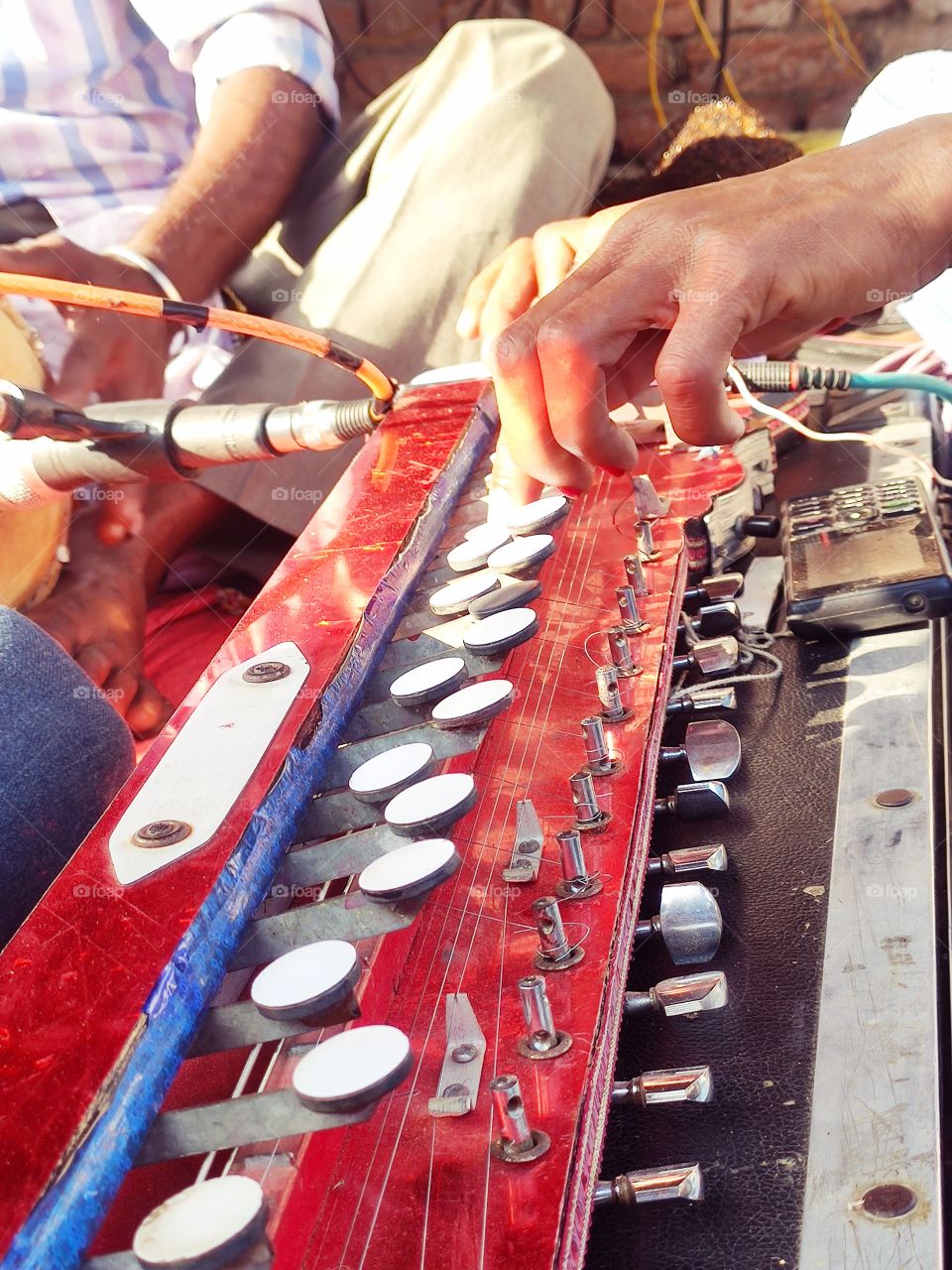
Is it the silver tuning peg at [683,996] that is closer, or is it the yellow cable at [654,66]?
the silver tuning peg at [683,996]

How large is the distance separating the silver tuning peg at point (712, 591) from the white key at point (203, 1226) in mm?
699

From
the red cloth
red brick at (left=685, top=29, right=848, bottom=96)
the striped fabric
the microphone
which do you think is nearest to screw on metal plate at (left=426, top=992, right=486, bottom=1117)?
the microphone

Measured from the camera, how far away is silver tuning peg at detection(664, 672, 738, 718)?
0.94 m

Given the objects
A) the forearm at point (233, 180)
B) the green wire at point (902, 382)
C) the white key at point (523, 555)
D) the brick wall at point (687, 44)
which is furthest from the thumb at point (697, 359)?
the brick wall at point (687, 44)

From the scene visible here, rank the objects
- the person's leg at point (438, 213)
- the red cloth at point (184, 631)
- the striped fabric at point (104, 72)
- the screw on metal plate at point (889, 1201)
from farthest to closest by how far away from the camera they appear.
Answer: the striped fabric at point (104, 72) → the person's leg at point (438, 213) → the red cloth at point (184, 631) → the screw on metal plate at point (889, 1201)

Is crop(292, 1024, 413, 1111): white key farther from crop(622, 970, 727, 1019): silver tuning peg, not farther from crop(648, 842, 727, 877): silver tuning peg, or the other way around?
crop(648, 842, 727, 877): silver tuning peg

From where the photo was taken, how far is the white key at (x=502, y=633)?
747mm

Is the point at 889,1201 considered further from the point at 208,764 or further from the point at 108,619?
the point at 108,619

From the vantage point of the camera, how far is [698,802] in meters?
0.83

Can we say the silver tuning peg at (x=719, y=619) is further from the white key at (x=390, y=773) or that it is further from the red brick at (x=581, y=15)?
the red brick at (x=581, y=15)

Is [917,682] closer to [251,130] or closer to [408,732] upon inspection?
[408,732]

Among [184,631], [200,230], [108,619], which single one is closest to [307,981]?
[108,619]

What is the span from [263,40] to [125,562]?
37.0 inches

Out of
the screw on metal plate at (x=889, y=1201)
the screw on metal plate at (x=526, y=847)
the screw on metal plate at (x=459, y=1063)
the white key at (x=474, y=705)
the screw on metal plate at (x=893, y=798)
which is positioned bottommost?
the screw on metal plate at (x=893, y=798)
